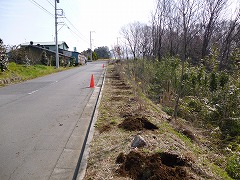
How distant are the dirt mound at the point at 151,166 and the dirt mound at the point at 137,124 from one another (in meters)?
1.63

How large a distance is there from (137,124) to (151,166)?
222 cm

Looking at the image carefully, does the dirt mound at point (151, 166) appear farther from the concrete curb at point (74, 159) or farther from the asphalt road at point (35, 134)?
the asphalt road at point (35, 134)

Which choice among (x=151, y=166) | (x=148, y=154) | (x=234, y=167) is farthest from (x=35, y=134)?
(x=234, y=167)

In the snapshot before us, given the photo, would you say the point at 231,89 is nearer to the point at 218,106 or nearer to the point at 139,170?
the point at 218,106

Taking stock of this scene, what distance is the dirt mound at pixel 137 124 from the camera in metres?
5.59

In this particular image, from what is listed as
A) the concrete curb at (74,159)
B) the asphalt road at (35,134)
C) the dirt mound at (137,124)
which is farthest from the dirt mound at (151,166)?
the dirt mound at (137,124)

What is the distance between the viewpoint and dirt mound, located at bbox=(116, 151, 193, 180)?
3307mm

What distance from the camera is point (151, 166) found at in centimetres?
349

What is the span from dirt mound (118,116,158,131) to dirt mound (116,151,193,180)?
64.0 inches

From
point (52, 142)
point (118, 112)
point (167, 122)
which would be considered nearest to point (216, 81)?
point (167, 122)

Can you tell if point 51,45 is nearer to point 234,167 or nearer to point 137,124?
point 137,124

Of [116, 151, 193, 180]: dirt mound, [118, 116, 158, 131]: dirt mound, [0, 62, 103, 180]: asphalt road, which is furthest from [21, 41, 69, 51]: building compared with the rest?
[116, 151, 193, 180]: dirt mound

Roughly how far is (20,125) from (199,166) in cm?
488

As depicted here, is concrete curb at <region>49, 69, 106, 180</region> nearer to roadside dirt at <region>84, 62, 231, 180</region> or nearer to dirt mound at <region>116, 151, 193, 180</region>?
roadside dirt at <region>84, 62, 231, 180</region>
